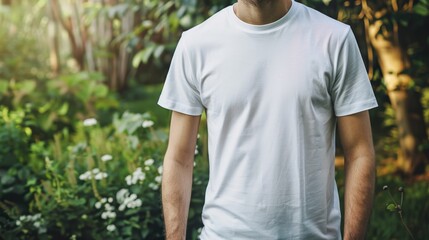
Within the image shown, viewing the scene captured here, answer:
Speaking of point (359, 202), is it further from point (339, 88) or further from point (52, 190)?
point (52, 190)

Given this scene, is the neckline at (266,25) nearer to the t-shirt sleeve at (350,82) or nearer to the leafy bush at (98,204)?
the t-shirt sleeve at (350,82)

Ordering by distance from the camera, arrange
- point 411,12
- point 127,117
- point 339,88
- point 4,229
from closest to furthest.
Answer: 1. point 339,88
2. point 4,229
3. point 411,12
4. point 127,117

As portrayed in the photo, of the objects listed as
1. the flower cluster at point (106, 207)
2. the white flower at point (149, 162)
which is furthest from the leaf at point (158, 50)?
the flower cluster at point (106, 207)

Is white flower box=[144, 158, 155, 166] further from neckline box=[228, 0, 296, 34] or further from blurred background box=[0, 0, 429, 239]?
neckline box=[228, 0, 296, 34]

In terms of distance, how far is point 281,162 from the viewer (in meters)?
1.85

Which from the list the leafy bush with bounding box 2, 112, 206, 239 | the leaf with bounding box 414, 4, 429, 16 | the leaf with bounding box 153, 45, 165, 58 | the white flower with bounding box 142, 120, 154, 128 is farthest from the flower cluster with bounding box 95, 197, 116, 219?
the leaf with bounding box 414, 4, 429, 16

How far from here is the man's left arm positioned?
1.86m

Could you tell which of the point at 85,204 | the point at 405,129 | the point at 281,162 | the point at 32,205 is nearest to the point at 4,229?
the point at 32,205

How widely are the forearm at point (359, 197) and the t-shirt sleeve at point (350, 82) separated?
15 cm

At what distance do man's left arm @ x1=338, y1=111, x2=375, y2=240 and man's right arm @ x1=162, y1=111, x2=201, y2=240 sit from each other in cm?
44

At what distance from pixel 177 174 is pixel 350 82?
0.58 meters

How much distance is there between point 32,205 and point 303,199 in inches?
90.1

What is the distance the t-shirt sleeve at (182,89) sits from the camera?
6.44 ft

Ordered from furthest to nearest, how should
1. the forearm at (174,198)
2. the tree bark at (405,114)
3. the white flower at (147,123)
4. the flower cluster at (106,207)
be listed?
the tree bark at (405,114) → the white flower at (147,123) → the flower cluster at (106,207) → the forearm at (174,198)
